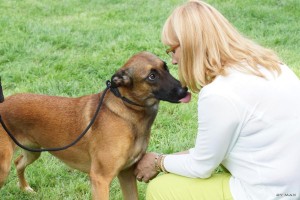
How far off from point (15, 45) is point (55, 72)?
1440 mm

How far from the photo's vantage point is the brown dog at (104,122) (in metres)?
3.87

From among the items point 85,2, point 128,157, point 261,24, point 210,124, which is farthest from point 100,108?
point 85,2

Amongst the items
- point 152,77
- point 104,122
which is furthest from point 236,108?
point 104,122

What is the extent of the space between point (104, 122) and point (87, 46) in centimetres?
476

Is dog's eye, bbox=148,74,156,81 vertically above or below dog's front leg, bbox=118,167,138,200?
above

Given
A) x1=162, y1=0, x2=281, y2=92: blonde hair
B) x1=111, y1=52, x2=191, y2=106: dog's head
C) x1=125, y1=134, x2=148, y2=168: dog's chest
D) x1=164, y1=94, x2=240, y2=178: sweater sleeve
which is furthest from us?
x1=125, y1=134, x2=148, y2=168: dog's chest

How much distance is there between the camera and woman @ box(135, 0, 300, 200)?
125 inches

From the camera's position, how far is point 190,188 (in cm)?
360

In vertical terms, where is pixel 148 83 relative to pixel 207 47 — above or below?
below

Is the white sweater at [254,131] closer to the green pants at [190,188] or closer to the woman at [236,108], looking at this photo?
the woman at [236,108]

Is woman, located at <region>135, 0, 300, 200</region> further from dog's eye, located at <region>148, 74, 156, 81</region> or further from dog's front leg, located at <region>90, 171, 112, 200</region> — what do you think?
dog's front leg, located at <region>90, 171, 112, 200</region>

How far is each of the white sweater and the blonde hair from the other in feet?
0.30

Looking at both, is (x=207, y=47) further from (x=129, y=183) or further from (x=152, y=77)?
(x=129, y=183)

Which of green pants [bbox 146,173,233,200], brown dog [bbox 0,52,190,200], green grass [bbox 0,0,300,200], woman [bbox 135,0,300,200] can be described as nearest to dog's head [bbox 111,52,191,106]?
brown dog [bbox 0,52,190,200]
